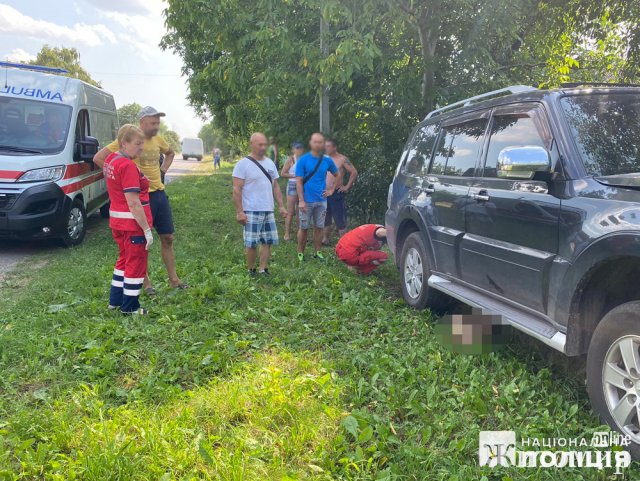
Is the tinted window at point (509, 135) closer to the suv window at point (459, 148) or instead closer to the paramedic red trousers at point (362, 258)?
the suv window at point (459, 148)

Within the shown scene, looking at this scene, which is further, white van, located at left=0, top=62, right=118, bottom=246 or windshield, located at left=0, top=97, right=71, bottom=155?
windshield, located at left=0, top=97, right=71, bottom=155

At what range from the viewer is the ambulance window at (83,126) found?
819cm

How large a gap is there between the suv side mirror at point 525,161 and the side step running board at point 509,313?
0.89 m

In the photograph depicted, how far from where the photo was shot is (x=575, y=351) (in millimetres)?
2879

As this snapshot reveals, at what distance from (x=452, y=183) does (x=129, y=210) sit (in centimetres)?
274

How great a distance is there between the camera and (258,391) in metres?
3.15

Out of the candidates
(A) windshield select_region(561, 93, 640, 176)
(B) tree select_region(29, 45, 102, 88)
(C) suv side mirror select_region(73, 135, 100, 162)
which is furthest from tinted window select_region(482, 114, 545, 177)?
(B) tree select_region(29, 45, 102, 88)

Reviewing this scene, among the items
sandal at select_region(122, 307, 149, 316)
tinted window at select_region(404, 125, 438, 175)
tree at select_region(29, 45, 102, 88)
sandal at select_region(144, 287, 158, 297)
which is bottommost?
sandal at select_region(122, 307, 149, 316)

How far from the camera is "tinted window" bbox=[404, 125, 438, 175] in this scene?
5082mm

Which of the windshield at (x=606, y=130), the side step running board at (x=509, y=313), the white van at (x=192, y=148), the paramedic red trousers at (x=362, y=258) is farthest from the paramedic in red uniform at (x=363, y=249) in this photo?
the white van at (x=192, y=148)

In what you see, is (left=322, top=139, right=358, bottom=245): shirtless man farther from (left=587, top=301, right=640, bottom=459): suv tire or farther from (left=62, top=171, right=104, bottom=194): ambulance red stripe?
(left=587, top=301, right=640, bottom=459): suv tire

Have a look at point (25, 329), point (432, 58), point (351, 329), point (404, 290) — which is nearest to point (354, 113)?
point (432, 58)

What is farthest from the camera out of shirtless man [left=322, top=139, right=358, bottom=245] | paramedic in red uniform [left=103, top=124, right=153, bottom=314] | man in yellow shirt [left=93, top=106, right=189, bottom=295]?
shirtless man [left=322, top=139, right=358, bottom=245]

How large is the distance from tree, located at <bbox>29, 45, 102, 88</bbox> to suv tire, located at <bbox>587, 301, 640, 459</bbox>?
4053cm
